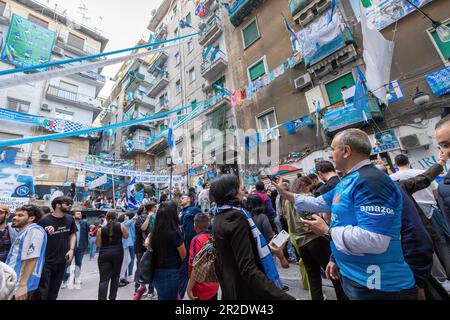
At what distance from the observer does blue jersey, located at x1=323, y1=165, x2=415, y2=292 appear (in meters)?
1.31

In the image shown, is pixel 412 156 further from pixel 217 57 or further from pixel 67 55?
pixel 67 55

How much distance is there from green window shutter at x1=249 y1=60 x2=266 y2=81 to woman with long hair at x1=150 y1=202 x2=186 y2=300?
1274 cm

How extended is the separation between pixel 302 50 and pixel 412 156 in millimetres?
7062

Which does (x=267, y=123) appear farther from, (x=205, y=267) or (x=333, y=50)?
(x=205, y=267)

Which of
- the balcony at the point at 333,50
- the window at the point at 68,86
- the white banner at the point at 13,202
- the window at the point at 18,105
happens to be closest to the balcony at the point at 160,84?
the window at the point at 68,86

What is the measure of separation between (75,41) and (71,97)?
8008mm

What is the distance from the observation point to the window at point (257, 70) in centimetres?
1334

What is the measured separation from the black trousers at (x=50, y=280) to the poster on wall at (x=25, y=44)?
22.3 meters

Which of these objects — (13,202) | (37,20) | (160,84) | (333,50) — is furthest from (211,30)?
(37,20)

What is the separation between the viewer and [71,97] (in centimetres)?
2211

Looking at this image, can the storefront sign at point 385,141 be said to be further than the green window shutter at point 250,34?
No

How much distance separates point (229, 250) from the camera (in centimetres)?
172

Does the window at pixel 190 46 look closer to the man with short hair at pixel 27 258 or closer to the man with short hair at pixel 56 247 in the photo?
the man with short hair at pixel 56 247

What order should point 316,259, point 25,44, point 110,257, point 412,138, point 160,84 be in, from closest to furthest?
point 316,259, point 110,257, point 412,138, point 25,44, point 160,84
